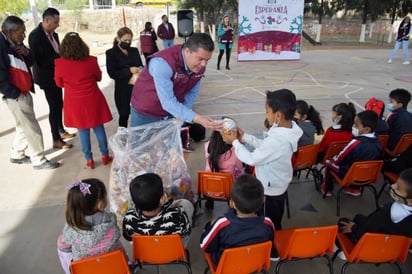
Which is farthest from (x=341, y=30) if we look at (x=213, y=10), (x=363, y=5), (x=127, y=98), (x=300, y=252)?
(x=300, y=252)

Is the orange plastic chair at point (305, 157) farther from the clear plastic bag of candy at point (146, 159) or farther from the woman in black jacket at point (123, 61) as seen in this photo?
the woman in black jacket at point (123, 61)

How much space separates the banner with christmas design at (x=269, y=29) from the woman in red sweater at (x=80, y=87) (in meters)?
9.06

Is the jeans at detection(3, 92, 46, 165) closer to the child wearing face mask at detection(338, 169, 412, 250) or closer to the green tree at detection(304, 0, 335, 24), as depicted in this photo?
the child wearing face mask at detection(338, 169, 412, 250)

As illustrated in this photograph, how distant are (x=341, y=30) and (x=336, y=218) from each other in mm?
24272

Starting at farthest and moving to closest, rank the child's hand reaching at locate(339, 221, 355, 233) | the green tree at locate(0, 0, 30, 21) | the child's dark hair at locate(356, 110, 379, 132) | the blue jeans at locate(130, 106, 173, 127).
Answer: the green tree at locate(0, 0, 30, 21) → the blue jeans at locate(130, 106, 173, 127) → the child's dark hair at locate(356, 110, 379, 132) → the child's hand reaching at locate(339, 221, 355, 233)

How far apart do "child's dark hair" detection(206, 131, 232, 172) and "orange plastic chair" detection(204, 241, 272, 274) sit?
108 cm

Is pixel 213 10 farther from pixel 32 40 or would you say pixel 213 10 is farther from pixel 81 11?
pixel 32 40

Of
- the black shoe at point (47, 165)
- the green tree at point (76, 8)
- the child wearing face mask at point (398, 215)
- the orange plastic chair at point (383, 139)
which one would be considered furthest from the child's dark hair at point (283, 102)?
the green tree at point (76, 8)

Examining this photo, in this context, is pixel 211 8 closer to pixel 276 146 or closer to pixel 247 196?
pixel 276 146

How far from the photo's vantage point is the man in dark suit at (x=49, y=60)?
4.10 m

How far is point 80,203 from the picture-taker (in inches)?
74.9

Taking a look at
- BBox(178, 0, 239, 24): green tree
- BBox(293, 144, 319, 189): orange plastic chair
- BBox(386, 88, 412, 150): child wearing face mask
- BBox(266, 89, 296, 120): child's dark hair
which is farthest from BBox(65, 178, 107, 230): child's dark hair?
BBox(178, 0, 239, 24): green tree

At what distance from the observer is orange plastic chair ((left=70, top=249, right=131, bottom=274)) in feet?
5.67

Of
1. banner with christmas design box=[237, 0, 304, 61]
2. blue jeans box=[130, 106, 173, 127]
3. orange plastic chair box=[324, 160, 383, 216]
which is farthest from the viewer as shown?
banner with christmas design box=[237, 0, 304, 61]
